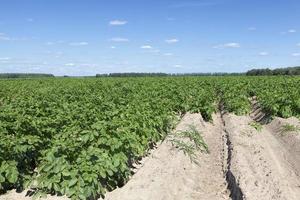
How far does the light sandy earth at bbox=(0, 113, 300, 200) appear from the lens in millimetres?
7941

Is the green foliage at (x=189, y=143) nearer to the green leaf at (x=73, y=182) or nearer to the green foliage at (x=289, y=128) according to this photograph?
the green foliage at (x=289, y=128)

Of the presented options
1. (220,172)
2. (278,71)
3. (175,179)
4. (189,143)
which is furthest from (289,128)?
(278,71)

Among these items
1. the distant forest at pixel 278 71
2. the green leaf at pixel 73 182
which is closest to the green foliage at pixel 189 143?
the green leaf at pixel 73 182

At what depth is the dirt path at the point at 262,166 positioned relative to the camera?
26.7 feet

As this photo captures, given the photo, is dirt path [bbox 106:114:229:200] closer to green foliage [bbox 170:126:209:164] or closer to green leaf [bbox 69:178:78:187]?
green foliage [bbox 170:126:209:164]

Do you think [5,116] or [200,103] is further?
[200,103]

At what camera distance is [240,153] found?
36.1ft

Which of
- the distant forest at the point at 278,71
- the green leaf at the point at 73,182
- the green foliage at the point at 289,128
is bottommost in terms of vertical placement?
the distant forest at the point at 278,71

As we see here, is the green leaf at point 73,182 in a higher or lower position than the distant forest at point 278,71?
higher

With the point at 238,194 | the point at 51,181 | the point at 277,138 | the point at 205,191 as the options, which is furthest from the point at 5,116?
the point at 277,138

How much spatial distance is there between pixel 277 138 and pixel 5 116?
8742 millimetres

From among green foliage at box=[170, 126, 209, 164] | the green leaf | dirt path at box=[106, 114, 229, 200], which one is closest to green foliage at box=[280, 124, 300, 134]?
green foliage at box=[170, 126, 209, 164]

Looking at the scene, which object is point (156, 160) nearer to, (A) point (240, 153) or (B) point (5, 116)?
(A) point (240, 153)

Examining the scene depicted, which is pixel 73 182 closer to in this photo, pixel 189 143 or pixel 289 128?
pixel 189 143
